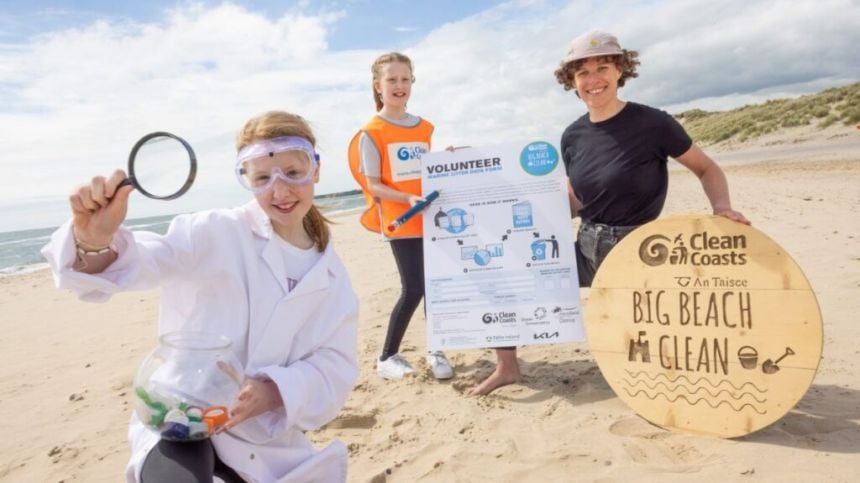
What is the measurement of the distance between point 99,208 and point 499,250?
3.10 m

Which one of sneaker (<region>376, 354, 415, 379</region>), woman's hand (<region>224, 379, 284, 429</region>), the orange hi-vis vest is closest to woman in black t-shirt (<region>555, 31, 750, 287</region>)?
the orange hi-vis vest

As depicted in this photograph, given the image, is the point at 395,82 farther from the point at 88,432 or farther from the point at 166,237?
the point at 88,432

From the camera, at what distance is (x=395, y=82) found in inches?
180

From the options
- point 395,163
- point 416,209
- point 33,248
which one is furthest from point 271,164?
point 33,248

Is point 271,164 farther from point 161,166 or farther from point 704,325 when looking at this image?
point 704,325

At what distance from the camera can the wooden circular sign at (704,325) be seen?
10.3 ft

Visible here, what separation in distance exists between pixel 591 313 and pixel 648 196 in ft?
2.65

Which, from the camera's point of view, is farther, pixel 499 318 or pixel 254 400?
pixel 499 318

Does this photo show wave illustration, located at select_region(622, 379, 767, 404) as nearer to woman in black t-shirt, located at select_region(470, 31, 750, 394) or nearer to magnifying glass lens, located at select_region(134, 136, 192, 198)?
woman in black t-shirt, located at select_region(470, 31, 750, 394)

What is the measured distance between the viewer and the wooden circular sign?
3.13 m

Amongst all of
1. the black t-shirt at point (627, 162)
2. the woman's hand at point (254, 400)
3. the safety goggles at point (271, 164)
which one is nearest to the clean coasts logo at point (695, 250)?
the black t-shirt at point (627, 162)

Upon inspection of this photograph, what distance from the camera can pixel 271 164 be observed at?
235 cm

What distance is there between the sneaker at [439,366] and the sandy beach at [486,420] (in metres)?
0.08

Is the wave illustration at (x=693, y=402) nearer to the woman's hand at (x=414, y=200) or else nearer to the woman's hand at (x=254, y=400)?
the woman's hand at (x=414, y=200)
